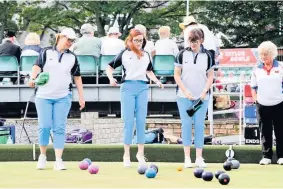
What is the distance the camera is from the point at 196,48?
34.4ft

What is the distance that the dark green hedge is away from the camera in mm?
11703

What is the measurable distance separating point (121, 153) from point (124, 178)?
8.62 feet

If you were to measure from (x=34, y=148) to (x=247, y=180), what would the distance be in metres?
3.73

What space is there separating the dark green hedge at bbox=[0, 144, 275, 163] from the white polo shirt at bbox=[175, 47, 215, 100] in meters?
1.39

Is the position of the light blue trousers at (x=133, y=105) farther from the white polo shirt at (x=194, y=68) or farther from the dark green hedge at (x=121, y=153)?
the dark green hedge at (x=121, y=153)

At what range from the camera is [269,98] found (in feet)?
37.1

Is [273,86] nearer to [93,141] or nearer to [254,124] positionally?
[254,124]

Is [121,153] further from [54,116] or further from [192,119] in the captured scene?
[54,116]

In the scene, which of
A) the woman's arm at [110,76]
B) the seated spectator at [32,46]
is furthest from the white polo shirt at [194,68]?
the seated spectator at [32,46]

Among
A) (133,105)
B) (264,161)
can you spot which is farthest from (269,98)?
(133,105)

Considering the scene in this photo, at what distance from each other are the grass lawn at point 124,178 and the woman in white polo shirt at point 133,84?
381 millimetres

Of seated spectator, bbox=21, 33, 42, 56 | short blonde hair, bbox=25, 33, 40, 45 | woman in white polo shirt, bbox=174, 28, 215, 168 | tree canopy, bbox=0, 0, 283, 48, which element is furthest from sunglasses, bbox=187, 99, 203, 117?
tree canopy, bbox=0, 0, 283, 48

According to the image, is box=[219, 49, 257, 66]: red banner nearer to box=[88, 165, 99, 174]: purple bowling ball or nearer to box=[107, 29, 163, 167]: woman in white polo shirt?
box=[107, 29, 163, 167]: woman in white polo shirt

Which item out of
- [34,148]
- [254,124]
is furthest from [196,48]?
[254,124]
